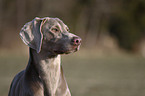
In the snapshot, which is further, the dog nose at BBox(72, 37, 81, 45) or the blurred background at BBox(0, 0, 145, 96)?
the blurred background at BBox(0, 0, 145, 96)

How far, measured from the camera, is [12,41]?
89.0ft

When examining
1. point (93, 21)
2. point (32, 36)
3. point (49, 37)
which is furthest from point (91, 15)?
point (32, 36)

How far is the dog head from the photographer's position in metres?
3.72

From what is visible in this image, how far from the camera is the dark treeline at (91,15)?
94.0 ft

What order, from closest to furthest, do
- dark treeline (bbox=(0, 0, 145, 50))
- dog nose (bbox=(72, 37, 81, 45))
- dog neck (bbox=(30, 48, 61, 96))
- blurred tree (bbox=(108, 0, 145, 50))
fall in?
dog nose (bbox=(72, 37, 81, 45))
dog neck (bbox=(30, 48, 61, 96))
dark treeline (bbox=(0, 0, 145, 50))
blurred tree (bbox=(108, 0, 145, 50))

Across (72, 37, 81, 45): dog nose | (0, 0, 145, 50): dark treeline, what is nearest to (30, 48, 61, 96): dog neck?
(72, 37, 81, 45): dog nose

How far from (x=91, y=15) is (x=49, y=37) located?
29908 millimetres

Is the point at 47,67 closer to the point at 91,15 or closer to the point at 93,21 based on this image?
the point at 91,15

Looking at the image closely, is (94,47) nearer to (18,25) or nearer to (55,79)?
(18,25)

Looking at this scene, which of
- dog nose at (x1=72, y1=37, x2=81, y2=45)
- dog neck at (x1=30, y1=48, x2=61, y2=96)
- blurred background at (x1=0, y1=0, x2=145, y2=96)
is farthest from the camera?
blurred background at (x1=0, y1=0, x2=145, y2=96)

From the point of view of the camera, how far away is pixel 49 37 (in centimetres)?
391

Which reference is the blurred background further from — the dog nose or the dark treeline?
the dog nose

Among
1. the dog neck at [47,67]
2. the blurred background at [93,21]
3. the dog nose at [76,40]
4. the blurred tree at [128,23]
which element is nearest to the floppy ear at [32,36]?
the dog neck at [47,67]

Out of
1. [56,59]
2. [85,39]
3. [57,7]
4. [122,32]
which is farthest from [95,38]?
[56,59]
